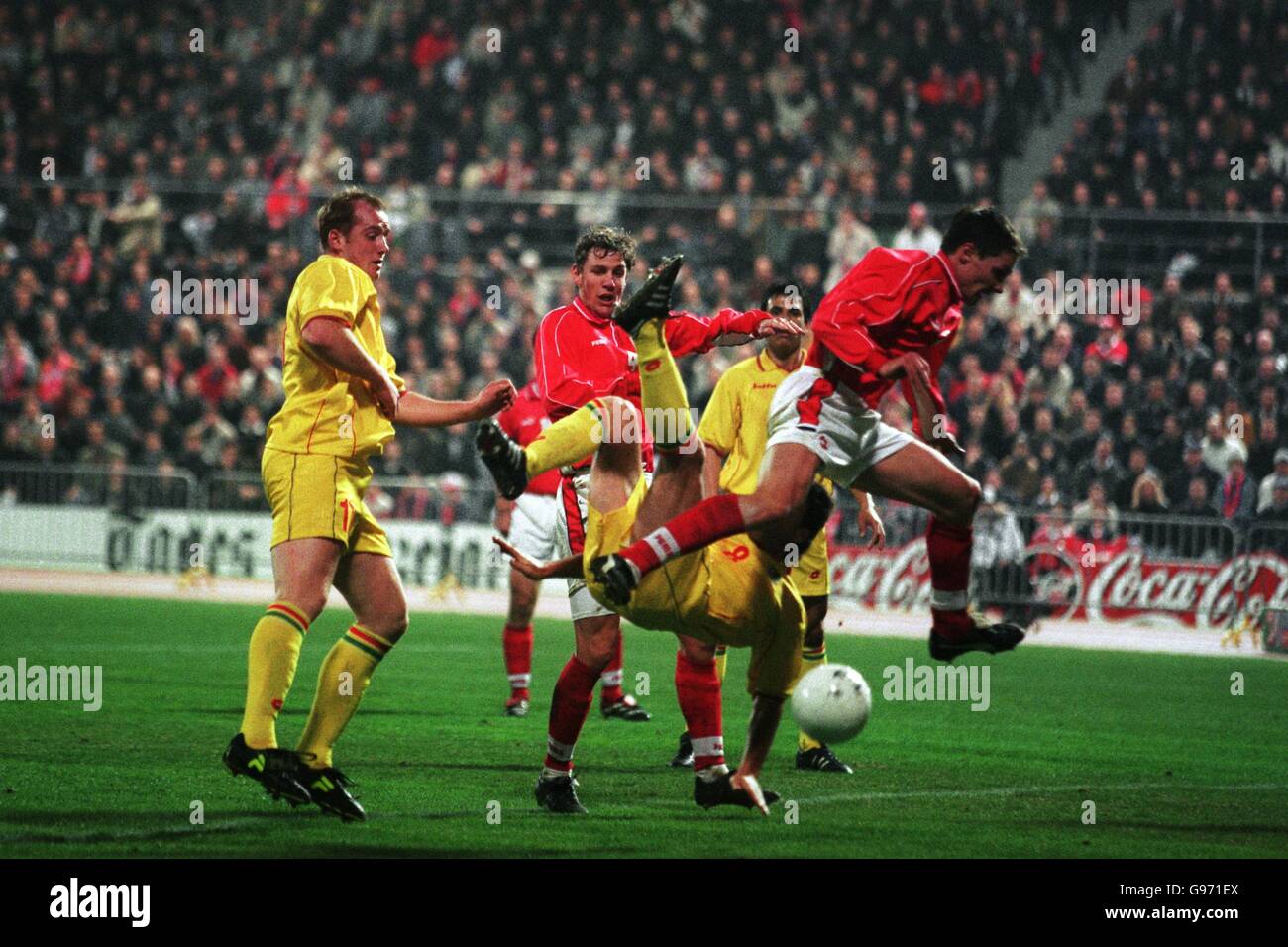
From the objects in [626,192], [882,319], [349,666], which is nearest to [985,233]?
[882,319]

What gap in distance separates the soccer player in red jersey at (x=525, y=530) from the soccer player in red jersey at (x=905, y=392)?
4.40 meters

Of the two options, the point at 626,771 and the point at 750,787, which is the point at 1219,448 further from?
the point at 750,787

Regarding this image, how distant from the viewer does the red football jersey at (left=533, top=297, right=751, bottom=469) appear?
28.2ft

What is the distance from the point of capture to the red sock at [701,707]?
7750 millimetres

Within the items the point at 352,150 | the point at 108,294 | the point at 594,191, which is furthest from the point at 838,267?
the point at 108,294

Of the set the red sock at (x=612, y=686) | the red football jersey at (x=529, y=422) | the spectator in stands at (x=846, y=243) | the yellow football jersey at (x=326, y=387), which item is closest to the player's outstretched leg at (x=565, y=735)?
the yellow football jersey at (x=326, y=387)

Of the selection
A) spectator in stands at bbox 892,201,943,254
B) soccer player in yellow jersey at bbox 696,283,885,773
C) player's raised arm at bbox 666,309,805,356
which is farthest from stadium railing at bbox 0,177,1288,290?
player's raised arm at bbox 666,309,805,356

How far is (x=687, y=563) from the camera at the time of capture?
7293 millimetres

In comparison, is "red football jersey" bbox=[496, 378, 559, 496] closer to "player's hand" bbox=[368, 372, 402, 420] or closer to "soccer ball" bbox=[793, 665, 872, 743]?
"player's hand" bbox=[368, 372, 402, 420]

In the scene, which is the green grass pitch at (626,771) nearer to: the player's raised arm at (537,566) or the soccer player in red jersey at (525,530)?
the soccer player in red jersey at (525,530)

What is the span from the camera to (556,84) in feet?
91.4

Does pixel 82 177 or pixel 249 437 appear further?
pixel 82 177

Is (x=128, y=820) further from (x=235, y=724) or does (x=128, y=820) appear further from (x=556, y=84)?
(x=556, y=84)
